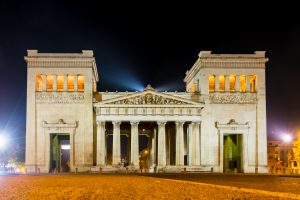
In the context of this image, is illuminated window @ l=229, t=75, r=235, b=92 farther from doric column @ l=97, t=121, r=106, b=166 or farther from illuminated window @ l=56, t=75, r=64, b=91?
illuminated window @ l=56, t=75, r=64, b=91

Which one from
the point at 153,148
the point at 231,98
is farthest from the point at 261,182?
the point at 153,148

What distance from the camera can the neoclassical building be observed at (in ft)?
315

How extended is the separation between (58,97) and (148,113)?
595 inches

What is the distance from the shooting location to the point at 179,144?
96.5 metres

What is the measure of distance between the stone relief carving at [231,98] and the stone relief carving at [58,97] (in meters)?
22.6

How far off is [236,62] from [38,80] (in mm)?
33654

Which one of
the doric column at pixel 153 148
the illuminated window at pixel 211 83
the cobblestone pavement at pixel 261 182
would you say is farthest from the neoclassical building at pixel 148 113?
the cobblestone pavement at pixel 261 182

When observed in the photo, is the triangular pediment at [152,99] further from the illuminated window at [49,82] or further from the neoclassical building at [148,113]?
the illuminated window at [49,82]

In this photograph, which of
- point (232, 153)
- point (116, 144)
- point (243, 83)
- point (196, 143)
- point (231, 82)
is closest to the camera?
point (116, 144)

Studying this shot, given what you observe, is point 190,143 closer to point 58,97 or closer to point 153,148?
point 153,148

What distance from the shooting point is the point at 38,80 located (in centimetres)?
9906

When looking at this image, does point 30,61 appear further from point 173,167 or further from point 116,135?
point 173,167

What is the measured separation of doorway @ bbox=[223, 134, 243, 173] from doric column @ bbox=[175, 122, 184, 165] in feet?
28.6

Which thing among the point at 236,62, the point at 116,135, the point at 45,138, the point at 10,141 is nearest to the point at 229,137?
the point at 236,62
